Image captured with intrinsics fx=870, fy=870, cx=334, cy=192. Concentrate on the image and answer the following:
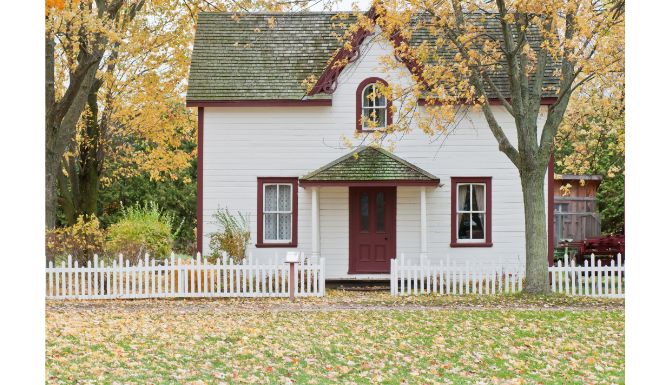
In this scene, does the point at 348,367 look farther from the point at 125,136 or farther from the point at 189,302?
the point at 125,136

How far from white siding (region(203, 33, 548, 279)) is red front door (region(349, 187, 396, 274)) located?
183mm

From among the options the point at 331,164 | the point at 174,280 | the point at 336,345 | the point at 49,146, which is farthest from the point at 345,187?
the point at 336,345

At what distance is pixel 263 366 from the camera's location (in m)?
11.2

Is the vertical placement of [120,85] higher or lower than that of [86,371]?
higher

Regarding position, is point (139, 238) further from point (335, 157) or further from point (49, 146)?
point (335, 157)

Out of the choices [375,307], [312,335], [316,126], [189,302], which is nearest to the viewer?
[312,335]

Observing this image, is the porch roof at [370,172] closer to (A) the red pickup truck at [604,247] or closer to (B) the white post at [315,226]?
(B) the white post at [315,226]

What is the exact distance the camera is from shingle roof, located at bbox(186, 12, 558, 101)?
22.4 meters

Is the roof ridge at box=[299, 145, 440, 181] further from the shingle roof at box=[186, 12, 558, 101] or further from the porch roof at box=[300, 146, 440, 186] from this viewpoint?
the shingle roof at box=[186, 12, 558, 101]

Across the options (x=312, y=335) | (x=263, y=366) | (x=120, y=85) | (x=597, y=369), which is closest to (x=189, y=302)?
(x=312, y=335)

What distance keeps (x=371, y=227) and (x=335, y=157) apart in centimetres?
204

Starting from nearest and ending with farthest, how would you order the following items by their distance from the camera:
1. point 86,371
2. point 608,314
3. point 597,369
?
1. point 86,371
2. point 597,369
3. point 608,314

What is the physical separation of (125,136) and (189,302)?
14.7 meters

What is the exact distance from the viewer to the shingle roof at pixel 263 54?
22375mm
